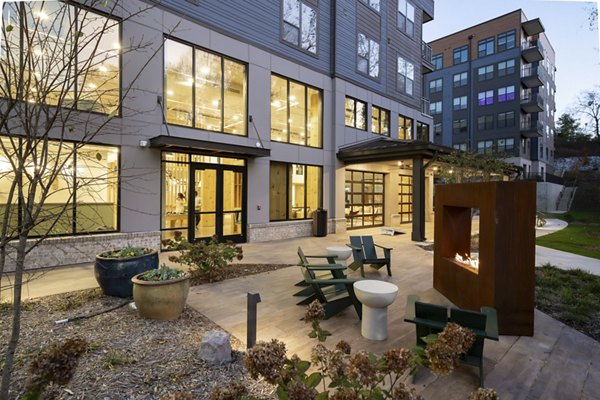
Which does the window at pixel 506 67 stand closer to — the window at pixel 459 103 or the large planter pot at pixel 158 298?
the window at pixel 459 103

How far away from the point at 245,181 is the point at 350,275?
5.61 m

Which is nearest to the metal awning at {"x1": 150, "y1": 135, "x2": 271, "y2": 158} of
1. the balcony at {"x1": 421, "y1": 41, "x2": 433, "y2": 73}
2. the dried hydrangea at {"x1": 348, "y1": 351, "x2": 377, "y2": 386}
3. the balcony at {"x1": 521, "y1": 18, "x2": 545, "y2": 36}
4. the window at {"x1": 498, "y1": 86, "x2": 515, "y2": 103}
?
the dried hydrangea at {"x1": 348, "y1": 351, "x2": 377, "y2": 386}

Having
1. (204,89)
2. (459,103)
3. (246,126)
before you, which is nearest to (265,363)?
(204,89)

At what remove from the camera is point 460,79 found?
35594 mm

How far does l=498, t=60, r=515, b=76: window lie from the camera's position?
31797 millimetres

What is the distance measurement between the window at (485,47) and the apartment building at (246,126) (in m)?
21.7

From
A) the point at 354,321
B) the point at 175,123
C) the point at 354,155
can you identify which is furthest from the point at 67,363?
the point at 354,155

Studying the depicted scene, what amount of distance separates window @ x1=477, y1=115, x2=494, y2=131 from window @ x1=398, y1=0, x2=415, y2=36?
66.8 feet

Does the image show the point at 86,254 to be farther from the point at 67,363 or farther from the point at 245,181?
the point at 67,363

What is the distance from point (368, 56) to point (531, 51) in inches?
1025

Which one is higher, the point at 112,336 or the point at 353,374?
the point at 353,374

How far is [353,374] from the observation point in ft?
5.49

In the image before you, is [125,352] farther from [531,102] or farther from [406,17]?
[531,102]

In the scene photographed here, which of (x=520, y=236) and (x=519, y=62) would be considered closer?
(x=520, y=236)
